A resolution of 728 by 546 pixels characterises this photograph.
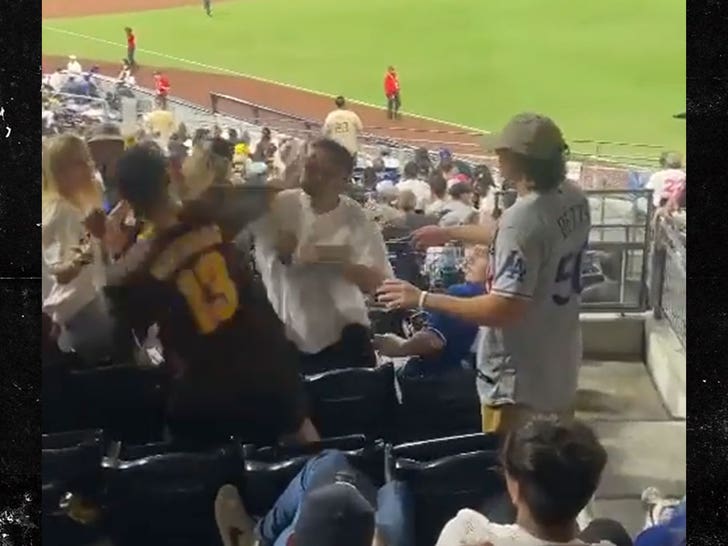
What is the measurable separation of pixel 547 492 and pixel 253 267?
440 millimetres

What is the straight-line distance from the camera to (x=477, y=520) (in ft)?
4.09

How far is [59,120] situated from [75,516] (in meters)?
0.48

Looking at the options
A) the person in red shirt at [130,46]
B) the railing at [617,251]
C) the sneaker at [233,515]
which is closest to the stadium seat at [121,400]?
the sneaker at [233,515]

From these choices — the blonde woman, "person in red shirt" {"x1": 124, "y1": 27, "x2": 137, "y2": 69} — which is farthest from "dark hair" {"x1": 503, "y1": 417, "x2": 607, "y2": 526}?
"person in red shirt" {"x1": 124, "y1": 27, "x2": 137, "y2": 69}

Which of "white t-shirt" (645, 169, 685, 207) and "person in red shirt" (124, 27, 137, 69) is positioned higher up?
"person in red shirt" (124, 27, 137, 69)

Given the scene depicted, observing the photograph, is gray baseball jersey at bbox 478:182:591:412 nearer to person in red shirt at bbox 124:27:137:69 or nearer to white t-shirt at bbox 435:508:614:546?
white t-shirt at bbox 435:508:614:546

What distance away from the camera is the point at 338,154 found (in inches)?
49.8

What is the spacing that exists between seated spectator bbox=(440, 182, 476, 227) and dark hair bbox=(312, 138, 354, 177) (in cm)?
13

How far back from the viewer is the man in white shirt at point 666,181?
1271mm

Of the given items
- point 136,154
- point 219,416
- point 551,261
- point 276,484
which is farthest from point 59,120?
point 551,261

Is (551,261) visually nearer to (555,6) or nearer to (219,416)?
(555,6)

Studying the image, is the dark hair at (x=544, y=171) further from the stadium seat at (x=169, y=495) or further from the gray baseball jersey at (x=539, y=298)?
the stadium seat at (x=169, y=495)

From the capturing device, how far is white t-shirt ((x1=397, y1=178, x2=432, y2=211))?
1265 mm

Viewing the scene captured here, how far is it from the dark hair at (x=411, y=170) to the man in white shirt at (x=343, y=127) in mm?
65
